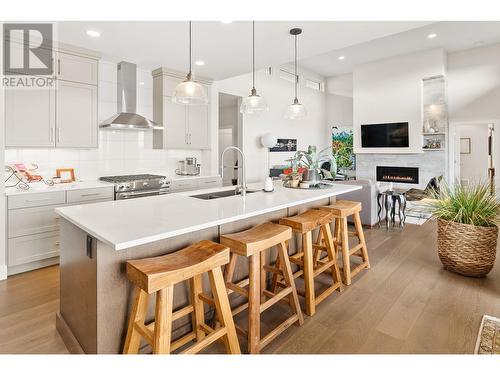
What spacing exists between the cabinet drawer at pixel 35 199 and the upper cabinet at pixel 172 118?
1.73 m

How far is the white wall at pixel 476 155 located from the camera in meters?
8.40

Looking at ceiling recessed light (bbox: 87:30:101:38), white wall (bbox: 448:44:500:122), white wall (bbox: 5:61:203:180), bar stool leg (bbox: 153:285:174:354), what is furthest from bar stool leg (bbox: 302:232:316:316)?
white wall (bbox: 448:44:500:122)

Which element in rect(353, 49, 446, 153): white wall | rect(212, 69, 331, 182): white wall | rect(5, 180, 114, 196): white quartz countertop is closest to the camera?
rect(5, 180, 114, 196): white quartz countertop

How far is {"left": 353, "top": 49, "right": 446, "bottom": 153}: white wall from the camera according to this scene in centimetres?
705

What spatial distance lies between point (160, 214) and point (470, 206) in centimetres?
290

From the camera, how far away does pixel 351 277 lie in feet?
9.73

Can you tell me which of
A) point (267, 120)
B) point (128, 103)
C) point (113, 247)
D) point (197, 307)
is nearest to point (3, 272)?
point (197, 307)

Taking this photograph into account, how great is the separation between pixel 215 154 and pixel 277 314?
375 cm

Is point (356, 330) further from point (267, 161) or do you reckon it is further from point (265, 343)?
point (267, 161)

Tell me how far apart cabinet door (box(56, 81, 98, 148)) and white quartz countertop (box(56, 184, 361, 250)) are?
1.94 metres

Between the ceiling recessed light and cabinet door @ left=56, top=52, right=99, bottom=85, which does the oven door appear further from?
the ceiling recessed light

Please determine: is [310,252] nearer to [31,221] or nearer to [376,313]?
[376,313]

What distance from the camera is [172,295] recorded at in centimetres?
152
